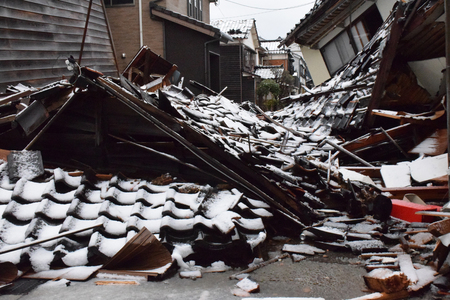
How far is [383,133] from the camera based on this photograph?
8469mm

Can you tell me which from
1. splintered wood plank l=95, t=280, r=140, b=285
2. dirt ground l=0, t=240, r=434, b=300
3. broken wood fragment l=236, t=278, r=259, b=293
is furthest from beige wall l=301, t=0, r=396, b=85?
splintered wood plank l=95, t=280, r=140, b=285

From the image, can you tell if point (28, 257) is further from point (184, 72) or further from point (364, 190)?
point (184, 72)

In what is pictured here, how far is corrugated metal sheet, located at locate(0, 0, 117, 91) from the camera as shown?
35.5 ft

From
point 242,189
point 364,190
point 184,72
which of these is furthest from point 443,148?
point 184,72

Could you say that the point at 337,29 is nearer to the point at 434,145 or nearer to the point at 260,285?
the point at 434,145

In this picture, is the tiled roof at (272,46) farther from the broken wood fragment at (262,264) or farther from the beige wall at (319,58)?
the broken wood fragment at (262,264)

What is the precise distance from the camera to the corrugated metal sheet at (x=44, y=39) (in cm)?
1083

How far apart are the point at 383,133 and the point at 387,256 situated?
5084mm

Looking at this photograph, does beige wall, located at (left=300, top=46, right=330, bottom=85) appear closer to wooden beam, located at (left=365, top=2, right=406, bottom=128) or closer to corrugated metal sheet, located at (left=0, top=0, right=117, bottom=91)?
wooden beam, located at (left=365, top=2, right=406, bottom=128)

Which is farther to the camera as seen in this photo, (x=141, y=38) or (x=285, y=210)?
(x=141, y=38)

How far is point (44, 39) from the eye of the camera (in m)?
12.5

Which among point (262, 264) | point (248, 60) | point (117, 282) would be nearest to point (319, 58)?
point (262, 264)

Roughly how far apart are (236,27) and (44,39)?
27.2m

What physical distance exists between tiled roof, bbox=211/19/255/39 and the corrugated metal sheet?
20442 mm
